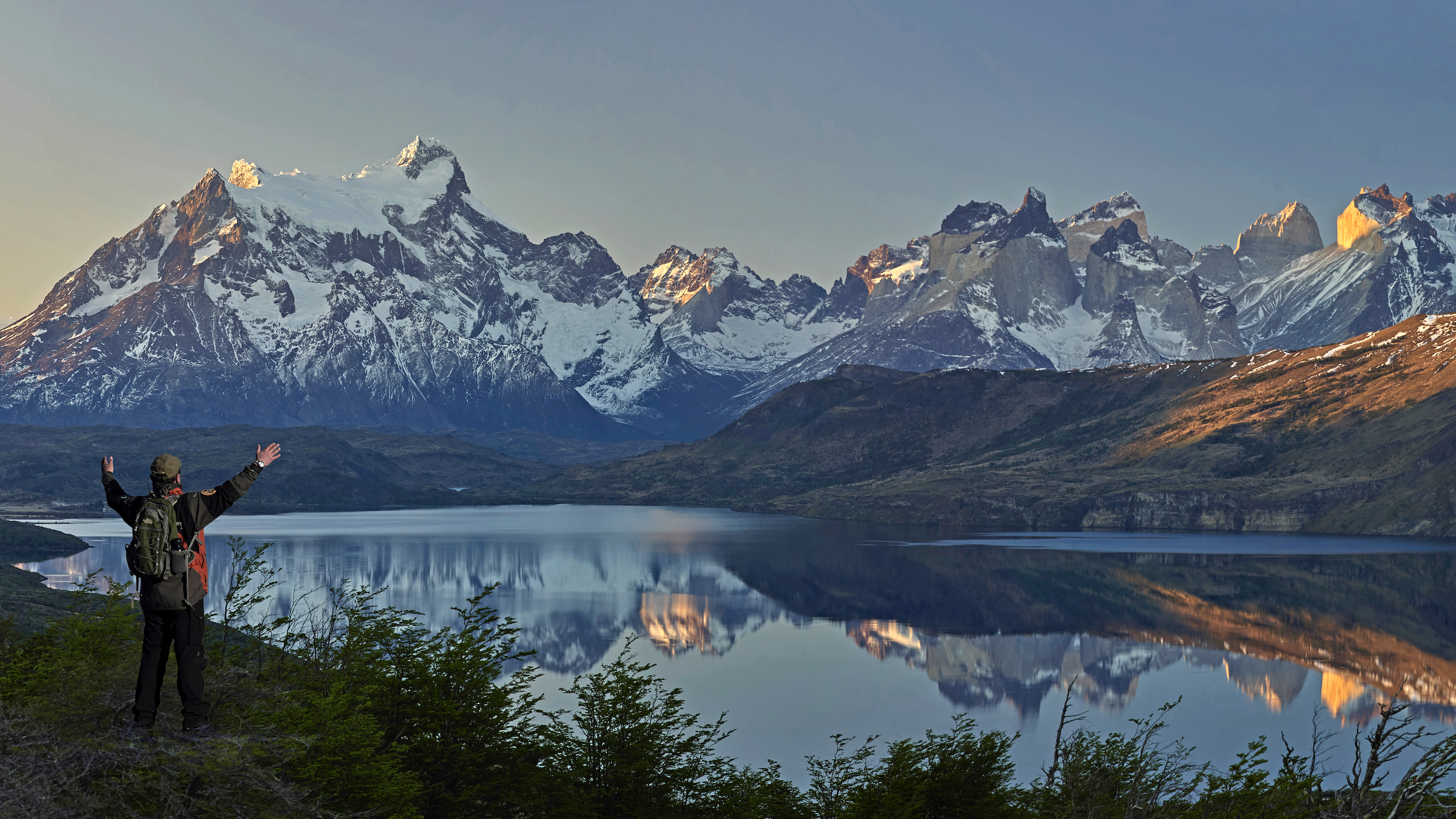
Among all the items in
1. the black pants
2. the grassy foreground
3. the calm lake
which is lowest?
the calm lake

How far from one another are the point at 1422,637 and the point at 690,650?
2521 inches

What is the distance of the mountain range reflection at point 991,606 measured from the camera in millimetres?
90125

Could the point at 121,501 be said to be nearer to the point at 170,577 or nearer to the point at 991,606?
the point at 170,577

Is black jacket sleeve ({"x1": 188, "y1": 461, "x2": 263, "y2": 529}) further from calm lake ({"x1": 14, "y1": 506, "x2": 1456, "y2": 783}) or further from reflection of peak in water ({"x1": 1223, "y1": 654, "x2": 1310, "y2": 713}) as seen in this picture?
reflection of peak in water ({"x1": 1223, "y1": 654, "x2": 1310, "y2": 713})

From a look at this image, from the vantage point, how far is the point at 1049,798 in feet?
115

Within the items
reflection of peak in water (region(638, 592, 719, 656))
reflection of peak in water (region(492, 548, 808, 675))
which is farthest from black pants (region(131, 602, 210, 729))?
reflection of peak in water (region(638, 592, 719, 656))

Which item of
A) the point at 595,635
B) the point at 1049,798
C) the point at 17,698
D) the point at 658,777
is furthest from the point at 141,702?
the point at 595,635

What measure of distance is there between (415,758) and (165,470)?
54.2 feet

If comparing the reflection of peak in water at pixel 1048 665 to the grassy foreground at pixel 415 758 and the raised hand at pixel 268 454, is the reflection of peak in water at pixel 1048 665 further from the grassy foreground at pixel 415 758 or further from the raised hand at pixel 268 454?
the raised hand at pixel 268 454

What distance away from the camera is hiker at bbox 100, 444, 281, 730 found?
18156 millimetres

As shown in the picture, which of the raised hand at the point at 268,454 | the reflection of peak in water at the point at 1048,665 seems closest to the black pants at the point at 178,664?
the raised hand at the point at 268,454

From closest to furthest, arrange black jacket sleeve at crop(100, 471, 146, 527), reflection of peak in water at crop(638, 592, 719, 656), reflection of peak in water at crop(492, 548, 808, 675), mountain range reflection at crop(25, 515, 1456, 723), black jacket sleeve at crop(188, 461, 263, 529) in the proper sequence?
1. black jacket sleeve at crop(100, 471, 146, 527)
2. black jacket sleeve at crop(188, 461, 263, 529)
3. mountain range reflection at crop(25, 515, 1456, 723)
4. reflection of peak in water at crop(492, 548, 808, 675)
5. reflection of peak in water at crop(638, 592, 719, 656)

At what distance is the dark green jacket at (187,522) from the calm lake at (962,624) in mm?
44049

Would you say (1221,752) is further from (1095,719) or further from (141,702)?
(141,702)
